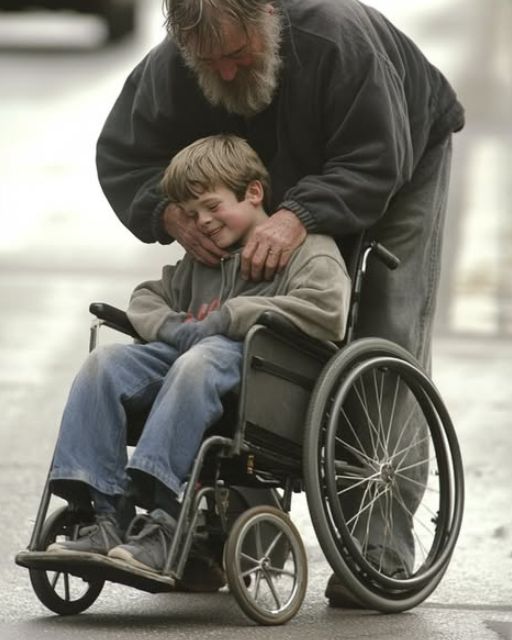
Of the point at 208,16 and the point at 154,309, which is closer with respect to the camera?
the point at 208,16

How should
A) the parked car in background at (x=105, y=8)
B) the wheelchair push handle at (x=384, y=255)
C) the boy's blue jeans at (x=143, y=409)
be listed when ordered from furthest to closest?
1. the parked car in background at (x=105, y=8)
2. the wheelchair push handle at (x=384, y=255)
3. the boy's blue jeans at (x=143, y=409)

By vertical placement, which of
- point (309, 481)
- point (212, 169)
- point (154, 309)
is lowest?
point (309, 481)

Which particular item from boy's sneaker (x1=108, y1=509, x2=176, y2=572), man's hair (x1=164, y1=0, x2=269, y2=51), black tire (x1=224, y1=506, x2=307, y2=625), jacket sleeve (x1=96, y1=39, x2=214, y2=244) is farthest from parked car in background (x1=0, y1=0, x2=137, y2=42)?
boy's sneaker (x1=108, y1=509, x2=176, y2=572)

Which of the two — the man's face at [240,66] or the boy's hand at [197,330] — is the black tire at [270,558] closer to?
the boy's hand at [197,330]

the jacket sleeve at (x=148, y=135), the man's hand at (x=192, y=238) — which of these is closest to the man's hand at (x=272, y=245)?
the man's hand at (x=192, y=238)

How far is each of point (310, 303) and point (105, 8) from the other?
16.7 m

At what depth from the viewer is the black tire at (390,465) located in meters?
5.61

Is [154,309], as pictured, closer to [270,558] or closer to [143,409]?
[143,409]

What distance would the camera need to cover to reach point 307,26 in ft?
18.9

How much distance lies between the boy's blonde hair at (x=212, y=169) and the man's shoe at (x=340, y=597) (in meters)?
1.07

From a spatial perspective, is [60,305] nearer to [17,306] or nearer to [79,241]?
[17,306]

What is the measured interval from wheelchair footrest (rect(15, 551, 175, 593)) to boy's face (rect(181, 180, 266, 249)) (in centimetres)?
100

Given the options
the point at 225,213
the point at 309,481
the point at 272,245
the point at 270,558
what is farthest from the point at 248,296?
the point at 270,558

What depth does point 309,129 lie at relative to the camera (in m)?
5.79
